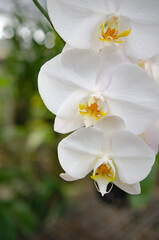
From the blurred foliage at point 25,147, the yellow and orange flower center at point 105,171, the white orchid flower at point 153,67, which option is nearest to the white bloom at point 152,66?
the white orchid flower at point 153,67

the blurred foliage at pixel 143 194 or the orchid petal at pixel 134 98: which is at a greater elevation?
the orchid petal at pixel 134 98

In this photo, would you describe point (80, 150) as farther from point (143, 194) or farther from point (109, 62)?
point (143, 194)

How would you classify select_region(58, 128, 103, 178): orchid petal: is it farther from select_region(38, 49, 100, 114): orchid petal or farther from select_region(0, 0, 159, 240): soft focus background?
select_region(0, 0, 159, 240): soft focus background

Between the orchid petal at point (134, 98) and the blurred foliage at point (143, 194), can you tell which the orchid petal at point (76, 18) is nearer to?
the orchid petal at point (134, 98)

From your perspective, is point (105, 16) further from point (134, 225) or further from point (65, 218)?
point (65, 218)

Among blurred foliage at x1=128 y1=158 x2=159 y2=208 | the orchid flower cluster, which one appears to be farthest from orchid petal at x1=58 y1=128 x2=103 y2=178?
blurred foliage at x1=128 y1=158 x2=159 y2=208

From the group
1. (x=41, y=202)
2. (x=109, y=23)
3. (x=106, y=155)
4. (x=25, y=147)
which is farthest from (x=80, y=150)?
(x=25, y=147)
